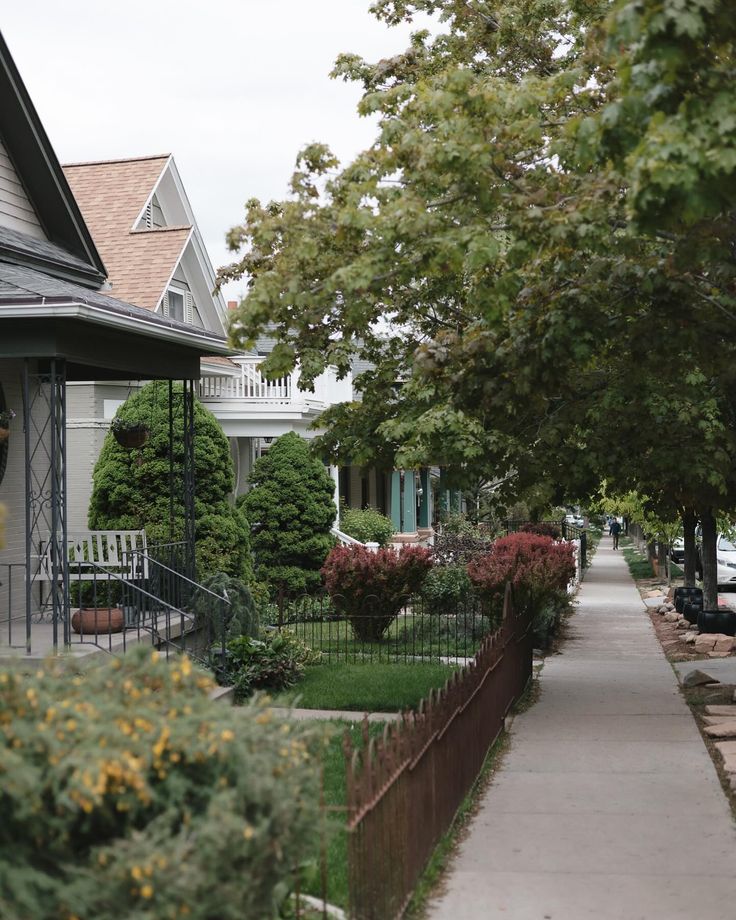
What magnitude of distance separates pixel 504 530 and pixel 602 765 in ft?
68.5

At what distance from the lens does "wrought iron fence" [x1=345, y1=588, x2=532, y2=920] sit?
521 cm

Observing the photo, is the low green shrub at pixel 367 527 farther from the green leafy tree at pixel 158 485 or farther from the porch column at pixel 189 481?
the porch column at pixel 189 481

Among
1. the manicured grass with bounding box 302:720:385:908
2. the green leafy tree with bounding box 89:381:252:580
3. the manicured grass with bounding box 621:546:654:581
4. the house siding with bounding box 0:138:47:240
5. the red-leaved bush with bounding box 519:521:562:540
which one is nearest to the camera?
the manicured grass with bounding box 302:720:385:908

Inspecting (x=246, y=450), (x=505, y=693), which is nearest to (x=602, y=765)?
(x=505, y=693)

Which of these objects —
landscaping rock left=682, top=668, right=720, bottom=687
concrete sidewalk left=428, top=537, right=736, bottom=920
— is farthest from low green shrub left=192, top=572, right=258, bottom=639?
landscaping rock left=682, top=668, right=720, bottom=687

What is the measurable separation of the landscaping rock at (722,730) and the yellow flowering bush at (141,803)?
735 centimetres

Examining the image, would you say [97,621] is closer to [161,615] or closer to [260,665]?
[161,615]

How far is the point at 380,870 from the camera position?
18.2 ft

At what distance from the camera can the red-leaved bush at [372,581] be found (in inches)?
688

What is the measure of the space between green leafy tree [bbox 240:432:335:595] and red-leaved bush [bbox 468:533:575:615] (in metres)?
4.27

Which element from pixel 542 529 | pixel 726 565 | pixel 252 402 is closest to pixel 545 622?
pixel 252 402

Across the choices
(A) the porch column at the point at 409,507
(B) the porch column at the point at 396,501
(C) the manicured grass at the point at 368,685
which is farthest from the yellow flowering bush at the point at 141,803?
(A) the porch column at the point at 409,507

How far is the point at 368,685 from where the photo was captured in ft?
42.9

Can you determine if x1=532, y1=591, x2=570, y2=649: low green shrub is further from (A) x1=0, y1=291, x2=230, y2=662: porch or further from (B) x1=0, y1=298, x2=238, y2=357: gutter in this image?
(B) x1=0, y1=298, x2=238, y2=357: gutter
